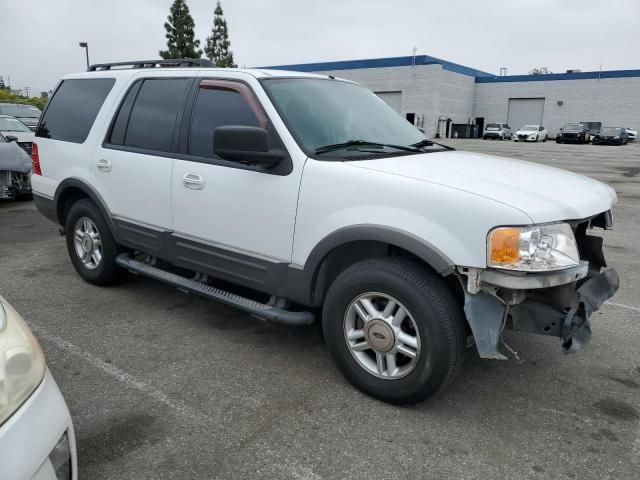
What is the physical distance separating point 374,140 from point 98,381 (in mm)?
2401

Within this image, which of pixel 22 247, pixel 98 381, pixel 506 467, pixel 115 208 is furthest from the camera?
pixel 22 247

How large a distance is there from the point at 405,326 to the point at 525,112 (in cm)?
5680

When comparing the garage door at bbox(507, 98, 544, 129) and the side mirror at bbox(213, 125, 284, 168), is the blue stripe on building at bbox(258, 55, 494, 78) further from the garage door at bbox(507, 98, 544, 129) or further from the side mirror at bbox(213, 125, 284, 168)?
the side mirror at bbox(213, 125, 284, 168)

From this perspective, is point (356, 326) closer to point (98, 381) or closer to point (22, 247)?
point (98, 381)

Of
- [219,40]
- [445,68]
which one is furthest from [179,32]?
[445,68]

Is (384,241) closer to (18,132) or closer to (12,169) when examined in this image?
(12,169)

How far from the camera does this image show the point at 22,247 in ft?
21.7

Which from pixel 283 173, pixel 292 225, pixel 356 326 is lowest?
pixel 356 326

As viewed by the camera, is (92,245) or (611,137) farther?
(611,137)

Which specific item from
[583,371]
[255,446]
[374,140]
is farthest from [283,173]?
[583,371]

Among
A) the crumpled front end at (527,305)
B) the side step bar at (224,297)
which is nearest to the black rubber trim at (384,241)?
the crumpled front end at (527,305)

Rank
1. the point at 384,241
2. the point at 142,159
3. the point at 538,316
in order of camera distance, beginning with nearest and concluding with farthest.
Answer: the point at 538,316 → the point at 384,241 → the point at 142,159

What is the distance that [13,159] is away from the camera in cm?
926

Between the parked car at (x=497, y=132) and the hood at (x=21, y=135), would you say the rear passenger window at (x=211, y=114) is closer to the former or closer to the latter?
the hood at (x=21, y=135)
